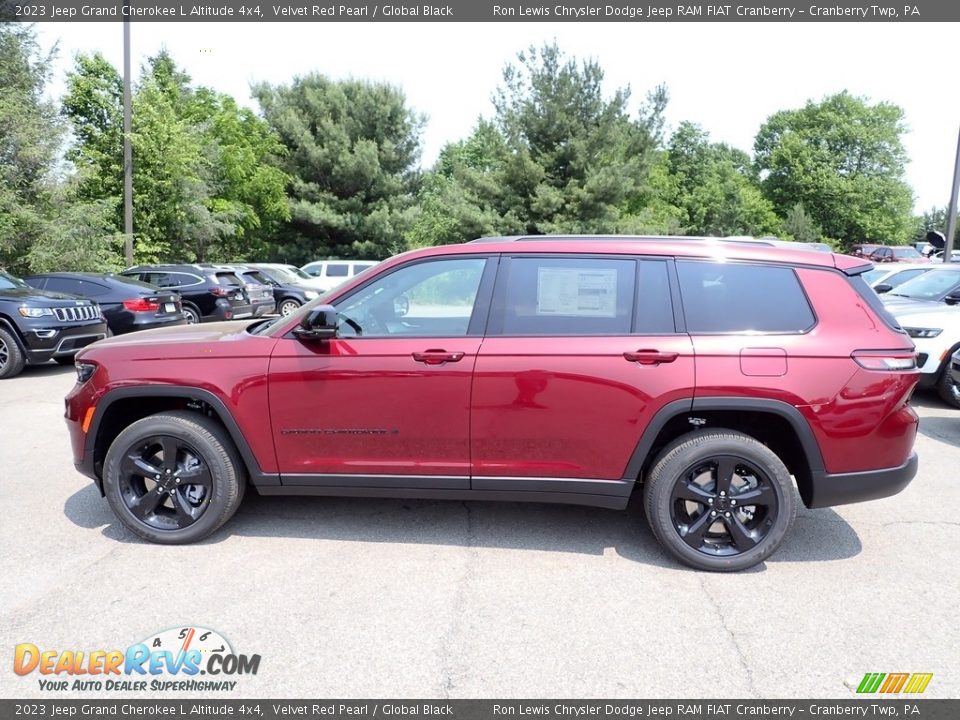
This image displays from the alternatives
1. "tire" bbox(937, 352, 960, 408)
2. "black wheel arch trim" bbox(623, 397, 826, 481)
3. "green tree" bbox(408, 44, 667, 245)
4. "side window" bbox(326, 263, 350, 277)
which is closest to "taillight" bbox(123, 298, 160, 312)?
"black wheel arch trim" bbox(623, 397, 826, 481)

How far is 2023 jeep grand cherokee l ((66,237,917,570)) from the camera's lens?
3500 millimetres

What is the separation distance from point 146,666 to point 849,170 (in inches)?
2559

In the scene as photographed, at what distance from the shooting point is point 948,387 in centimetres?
770

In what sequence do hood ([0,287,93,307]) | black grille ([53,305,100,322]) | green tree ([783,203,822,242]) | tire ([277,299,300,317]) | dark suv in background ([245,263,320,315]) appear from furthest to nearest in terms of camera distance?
1. green tree ([783,203,822,242])
2. tire ([277,299,300,317])
3. dark suv in background ([245,263,320,315])
4. black grille ([53,305,100,322])
5. hood ([0,287,93,307])

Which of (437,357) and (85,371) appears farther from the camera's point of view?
(85,371)

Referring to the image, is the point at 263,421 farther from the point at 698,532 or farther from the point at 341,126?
the point at 341,126

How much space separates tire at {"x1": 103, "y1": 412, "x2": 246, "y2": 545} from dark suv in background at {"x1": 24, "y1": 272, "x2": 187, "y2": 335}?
8.04m

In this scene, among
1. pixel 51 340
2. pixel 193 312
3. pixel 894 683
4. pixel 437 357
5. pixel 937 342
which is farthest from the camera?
pixel 193 312

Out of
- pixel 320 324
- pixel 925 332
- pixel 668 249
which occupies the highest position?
pixel 668 249

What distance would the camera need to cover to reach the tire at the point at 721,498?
11.5 feet

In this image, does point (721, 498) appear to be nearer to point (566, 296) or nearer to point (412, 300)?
point (566, 296)

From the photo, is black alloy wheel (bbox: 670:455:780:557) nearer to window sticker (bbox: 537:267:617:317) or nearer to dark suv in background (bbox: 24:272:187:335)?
window sticker (bbox: 537:267:617:317)


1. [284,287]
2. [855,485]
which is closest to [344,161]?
[284,287]

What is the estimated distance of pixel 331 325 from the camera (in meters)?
3.61
